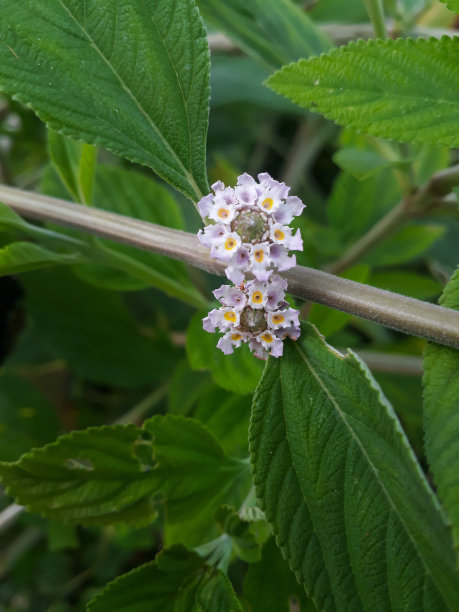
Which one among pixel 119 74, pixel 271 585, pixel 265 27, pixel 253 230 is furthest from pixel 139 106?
pixel 271 585

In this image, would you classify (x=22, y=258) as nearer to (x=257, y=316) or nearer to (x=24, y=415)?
(x=257, y=316)

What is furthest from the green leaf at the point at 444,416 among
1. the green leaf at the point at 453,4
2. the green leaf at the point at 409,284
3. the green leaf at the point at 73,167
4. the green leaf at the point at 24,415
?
the green leaf at the point at 24,415

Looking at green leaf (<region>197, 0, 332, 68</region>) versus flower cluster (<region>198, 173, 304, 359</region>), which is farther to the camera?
green leaf (<region>197, 0, 332, 68</region>)

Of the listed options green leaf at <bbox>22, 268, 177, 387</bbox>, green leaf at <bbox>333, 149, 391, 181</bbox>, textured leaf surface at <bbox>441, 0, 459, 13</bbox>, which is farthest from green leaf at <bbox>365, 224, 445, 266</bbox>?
textured leaf surface at <bbox>441, 0, 459, 13</bbox>

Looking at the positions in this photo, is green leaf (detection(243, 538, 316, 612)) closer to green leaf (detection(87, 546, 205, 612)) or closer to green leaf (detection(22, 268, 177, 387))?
green leaf (detection(87, 546, 205, 612))

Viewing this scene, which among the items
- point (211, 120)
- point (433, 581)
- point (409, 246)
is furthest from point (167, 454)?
point (211, 120)
